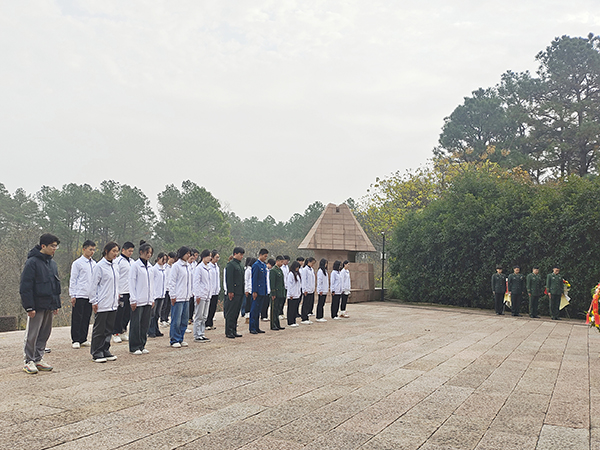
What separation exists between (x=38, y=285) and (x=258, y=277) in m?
5.29

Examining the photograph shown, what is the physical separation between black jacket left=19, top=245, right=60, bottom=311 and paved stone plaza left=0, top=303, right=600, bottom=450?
880 millimetres

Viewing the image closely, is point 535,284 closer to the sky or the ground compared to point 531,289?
closer to the sky

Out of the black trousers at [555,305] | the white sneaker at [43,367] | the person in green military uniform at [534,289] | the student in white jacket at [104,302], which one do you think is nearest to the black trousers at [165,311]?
the student in white jacket at [104,302]

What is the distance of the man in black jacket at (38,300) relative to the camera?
6430 millimetres

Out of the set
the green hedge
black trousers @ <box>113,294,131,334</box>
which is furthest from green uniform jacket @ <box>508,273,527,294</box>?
black trousers @ <box>113,294,131,334</box>

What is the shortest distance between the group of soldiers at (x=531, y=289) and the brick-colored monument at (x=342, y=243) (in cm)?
650

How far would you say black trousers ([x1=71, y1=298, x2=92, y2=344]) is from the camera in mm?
8672

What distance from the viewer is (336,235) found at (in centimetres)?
2403

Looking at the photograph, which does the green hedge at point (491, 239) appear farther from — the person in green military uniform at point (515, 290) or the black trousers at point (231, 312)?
the black trousers at point (231, 312)

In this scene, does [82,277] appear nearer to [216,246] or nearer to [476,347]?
[476,347]

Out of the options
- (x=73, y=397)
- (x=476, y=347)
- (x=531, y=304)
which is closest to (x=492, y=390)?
(x=476, y=347)

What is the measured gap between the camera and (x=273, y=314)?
11922 millimetres

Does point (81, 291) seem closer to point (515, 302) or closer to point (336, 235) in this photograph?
point (515, 302)

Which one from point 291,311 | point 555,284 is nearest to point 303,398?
point 291,311
